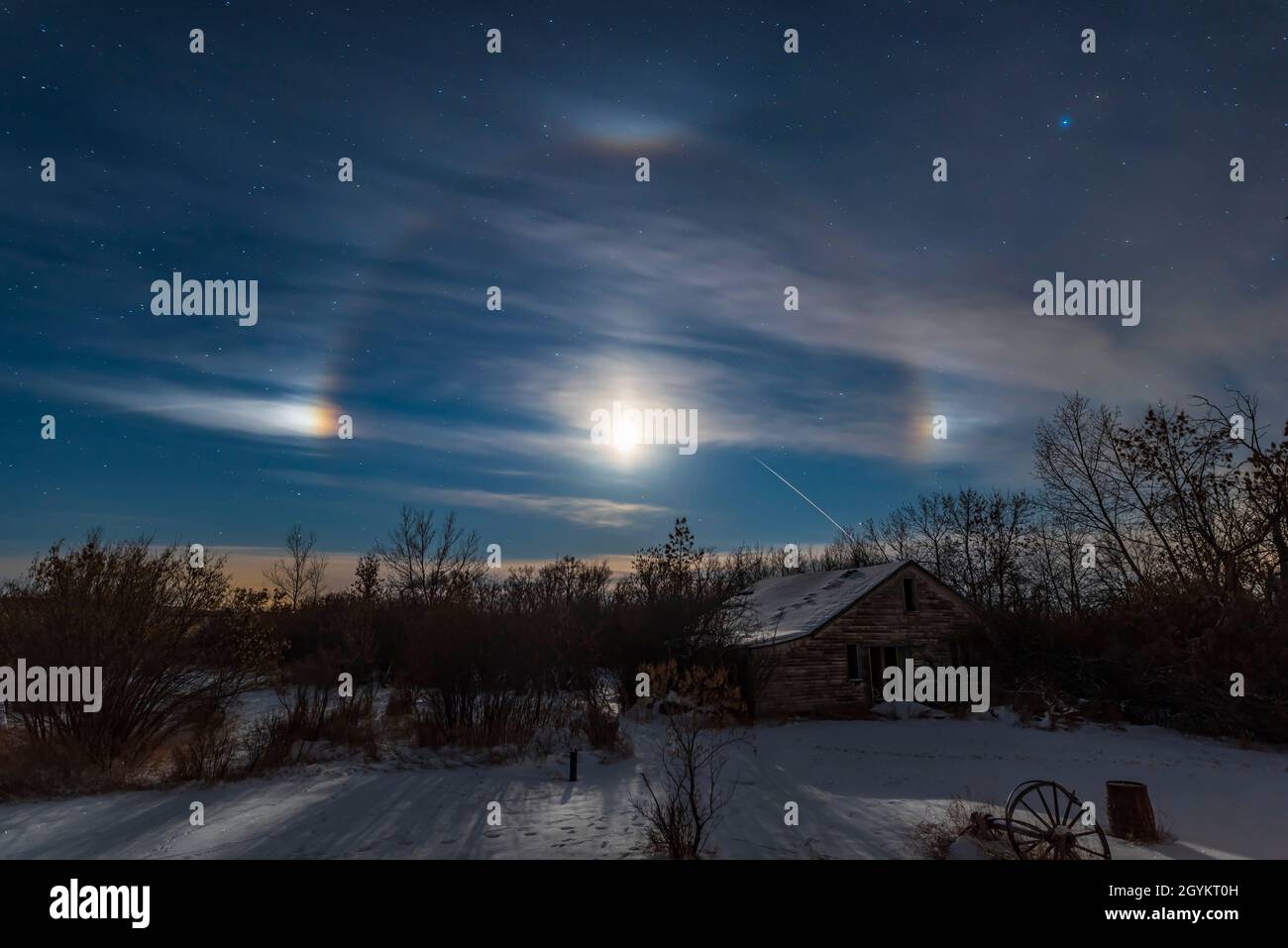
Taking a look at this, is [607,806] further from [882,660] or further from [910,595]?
[910,595]

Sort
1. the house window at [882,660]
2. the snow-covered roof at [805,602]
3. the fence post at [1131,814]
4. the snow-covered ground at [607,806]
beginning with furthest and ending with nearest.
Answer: the house window at [882,660] < the snow-covered roof at [805,602] < the fence post at [1131,814] < the snow-covered ground at [607,806]

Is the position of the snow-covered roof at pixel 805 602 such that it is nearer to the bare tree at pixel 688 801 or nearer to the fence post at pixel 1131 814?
Result: the bare tree at pixel 688 801

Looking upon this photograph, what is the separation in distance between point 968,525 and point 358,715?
159 ft

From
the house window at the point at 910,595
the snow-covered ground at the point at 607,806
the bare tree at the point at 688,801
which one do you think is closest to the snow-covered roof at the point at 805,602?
the house window at the point at 910,595

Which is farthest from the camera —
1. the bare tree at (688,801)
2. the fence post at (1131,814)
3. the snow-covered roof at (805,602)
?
the snow-covered roof at (805,602)

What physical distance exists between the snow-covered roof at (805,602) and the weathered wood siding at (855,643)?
36 centimetres

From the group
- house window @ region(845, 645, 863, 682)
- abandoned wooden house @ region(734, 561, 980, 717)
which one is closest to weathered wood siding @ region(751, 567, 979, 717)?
abandoned wooden house @ region(734, 561, 980, 717)

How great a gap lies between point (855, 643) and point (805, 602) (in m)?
3.88

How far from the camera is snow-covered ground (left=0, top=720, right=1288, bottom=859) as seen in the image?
10031 mm

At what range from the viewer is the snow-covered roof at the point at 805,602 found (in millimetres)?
28719

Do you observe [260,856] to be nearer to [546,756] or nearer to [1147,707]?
[546,756]

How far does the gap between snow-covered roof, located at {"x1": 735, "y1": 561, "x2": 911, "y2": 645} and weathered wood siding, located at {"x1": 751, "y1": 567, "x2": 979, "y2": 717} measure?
357mm

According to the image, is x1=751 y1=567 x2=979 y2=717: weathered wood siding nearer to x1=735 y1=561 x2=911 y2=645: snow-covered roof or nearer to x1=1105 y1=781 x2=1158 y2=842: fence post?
x1=735 y1=561 x2=911 y2=645: snow-covered roof
